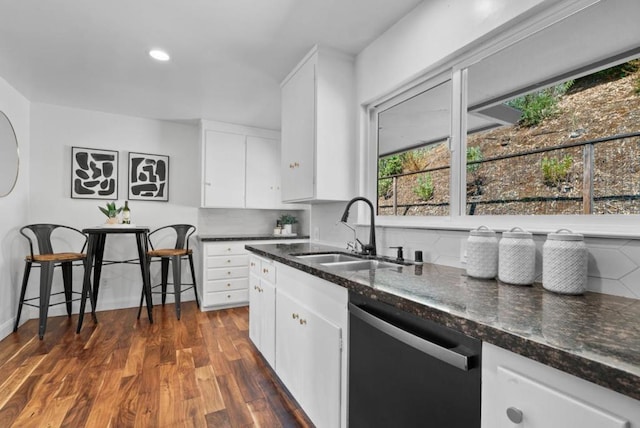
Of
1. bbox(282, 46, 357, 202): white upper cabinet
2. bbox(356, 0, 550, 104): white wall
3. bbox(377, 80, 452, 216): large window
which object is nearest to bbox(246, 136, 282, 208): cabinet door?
bbox(282, 46, 357, 202): white upper cabinet

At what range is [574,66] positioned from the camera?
4.10ft

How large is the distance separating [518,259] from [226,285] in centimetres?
331

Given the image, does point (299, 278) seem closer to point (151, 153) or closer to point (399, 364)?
point (399, 364)

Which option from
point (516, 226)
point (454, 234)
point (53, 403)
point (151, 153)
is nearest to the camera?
point (516, 226)

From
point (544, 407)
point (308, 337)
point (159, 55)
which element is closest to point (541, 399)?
point (544, 407)

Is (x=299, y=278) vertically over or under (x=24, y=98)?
under

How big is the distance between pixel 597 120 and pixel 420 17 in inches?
43.2

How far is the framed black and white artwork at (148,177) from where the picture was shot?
12.5 ft

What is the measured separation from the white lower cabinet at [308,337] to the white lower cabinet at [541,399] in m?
0.65

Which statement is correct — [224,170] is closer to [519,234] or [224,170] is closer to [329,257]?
[329,257]

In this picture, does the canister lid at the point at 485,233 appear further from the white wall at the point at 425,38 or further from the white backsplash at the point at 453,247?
the white wall at the point at 425,38

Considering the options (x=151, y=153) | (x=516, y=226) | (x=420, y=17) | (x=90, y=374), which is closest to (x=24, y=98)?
(x=151, y=153)

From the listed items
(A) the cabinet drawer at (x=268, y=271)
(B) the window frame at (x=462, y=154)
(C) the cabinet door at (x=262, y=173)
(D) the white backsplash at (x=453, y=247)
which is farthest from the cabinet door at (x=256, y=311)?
(C) the cabinet door at (x=262, y=173)

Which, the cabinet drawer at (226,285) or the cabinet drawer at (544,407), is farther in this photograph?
the cabinet drawer at (226,285)
